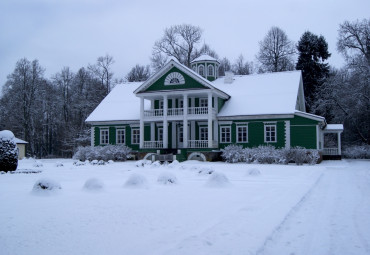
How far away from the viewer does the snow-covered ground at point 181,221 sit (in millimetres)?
5562

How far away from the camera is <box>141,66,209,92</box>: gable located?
3016cm

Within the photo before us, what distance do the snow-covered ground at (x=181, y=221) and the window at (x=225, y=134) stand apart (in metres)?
19.3

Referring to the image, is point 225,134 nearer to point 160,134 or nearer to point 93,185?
point 160,134

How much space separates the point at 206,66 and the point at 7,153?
2194cm

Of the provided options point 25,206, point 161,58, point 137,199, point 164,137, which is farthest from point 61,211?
point 161,58

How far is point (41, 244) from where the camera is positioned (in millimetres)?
5516

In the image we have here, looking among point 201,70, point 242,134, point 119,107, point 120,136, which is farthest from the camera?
point 201,70

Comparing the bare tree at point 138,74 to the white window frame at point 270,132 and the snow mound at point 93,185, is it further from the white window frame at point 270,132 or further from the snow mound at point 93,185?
the snow mound at point 93,185

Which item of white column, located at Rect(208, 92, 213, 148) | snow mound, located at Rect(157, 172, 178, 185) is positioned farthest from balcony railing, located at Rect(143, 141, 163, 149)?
snow mound, located at Rect(157, 172, 178, 185)

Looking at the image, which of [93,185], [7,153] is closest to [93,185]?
[93,185]

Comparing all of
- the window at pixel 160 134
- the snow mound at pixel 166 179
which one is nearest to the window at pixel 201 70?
the window at pixel 160 134

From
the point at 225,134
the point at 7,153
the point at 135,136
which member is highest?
the point at 225,134

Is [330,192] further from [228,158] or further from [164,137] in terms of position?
[164,137]

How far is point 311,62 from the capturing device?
44.5 meters
